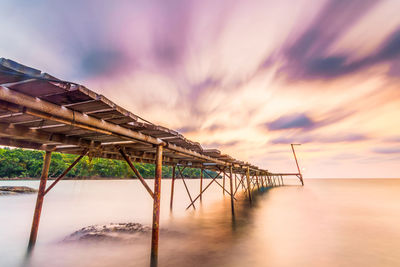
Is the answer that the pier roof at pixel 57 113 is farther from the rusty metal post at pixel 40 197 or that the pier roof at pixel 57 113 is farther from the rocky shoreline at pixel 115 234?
the rocky shoreline at pixel 115 234

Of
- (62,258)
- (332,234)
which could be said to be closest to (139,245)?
(62,258)

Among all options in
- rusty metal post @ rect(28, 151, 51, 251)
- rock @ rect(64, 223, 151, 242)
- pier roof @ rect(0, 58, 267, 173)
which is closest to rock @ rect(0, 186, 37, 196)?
rock @ rect(64, 223, 151, 242)

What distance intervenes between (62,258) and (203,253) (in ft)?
16.3

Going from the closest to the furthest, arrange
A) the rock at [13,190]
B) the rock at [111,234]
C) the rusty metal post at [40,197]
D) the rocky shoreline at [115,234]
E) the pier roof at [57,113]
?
the pier roof at [57,113]
the rusty metal post at [40,197]
the rocky shoreline at [115,234]
the rock at [111,234]
the rock at [13,190]

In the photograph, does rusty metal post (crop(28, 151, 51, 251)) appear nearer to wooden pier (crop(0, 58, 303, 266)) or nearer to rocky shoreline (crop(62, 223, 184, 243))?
wooden pier (crop(0, 58, 303, 266))

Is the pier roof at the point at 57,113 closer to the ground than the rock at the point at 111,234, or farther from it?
farther from it

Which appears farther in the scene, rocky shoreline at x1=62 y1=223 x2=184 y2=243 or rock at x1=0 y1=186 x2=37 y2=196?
rock at x1=0 y1=186 x2=37 y2=196

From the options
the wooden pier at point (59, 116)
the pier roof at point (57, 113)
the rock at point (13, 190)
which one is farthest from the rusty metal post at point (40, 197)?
the rock at point (13, 190)

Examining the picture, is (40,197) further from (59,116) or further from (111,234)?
(59,116)

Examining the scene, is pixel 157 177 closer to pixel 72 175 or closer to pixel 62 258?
pixel 62 258

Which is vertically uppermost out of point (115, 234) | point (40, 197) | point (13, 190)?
point (13, 190)

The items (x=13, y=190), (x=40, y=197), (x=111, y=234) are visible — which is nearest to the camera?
(x=40, y=197)

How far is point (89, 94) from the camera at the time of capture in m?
3.03

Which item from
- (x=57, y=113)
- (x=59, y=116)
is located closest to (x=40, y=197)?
(x=59, y=116)
